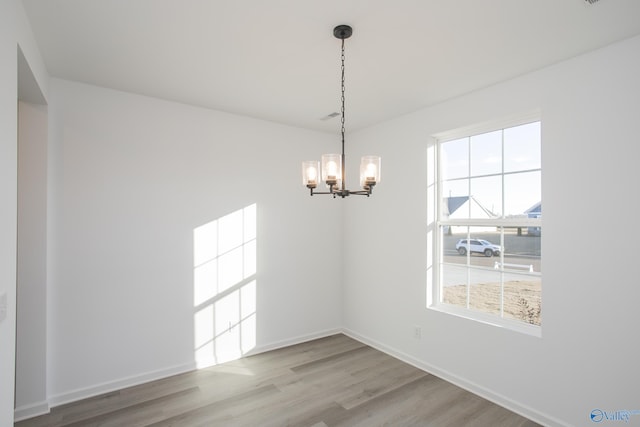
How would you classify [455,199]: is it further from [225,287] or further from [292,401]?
[225,287]

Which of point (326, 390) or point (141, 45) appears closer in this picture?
point (141, 45)

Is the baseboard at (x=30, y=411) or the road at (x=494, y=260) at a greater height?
the road at (x=494, y=260)

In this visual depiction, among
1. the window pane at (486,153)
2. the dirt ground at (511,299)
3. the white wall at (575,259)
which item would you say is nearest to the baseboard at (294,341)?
the white wall at (575,259)

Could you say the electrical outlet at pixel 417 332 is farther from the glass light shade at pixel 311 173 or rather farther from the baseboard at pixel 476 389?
the glass light shade at pixel 311 173

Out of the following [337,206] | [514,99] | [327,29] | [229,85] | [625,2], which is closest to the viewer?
[625,2]

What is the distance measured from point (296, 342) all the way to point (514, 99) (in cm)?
357

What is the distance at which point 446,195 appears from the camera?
3525mm

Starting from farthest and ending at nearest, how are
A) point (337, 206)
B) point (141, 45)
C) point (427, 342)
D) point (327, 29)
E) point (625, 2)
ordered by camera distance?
point (337, 206), point (427, 342), point (141, 45), point (327, 29), point (625, 2)

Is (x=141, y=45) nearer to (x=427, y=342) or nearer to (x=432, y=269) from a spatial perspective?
(x=432, y=269)

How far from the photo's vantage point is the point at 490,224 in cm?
306

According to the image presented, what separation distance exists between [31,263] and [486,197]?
399cm

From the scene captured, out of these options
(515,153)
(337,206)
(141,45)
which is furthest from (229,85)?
(515,153)

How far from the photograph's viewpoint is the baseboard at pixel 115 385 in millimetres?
2820

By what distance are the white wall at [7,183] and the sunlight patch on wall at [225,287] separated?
1.83 m
